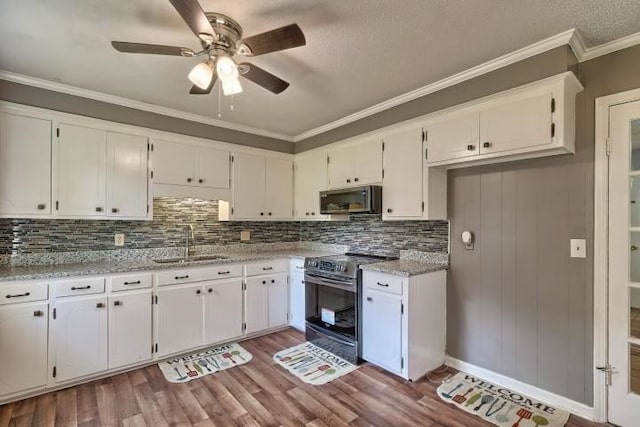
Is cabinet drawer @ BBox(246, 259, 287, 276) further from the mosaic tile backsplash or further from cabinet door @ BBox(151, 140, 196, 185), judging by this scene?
cabinet door @ BBox(151, 140, 196, 185)

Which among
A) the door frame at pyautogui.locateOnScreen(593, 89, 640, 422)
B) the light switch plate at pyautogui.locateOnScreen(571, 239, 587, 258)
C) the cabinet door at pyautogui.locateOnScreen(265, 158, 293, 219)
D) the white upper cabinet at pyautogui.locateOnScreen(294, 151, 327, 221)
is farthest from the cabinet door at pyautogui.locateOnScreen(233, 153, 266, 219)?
the door frame at pyautogui.locateOnScreen(593, 89, 640, 422)

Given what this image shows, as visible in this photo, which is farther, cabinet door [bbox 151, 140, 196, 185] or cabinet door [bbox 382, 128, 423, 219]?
cabinet door [bbox 151, 140, 196, 185]

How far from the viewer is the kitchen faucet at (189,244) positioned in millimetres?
3459

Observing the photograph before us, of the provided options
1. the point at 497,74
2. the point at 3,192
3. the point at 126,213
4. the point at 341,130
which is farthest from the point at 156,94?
the point at 497,74

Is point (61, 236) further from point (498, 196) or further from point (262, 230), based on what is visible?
Result: point (498, 196)

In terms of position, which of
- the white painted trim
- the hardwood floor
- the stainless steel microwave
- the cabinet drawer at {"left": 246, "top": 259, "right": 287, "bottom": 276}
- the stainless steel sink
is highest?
the stainless steel microwave

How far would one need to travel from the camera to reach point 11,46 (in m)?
2.04

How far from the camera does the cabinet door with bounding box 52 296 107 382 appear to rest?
235 cm

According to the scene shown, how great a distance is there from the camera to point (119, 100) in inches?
113

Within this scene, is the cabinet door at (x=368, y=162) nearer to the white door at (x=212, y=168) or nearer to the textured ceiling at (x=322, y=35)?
the textured ceiling at (x=322, y=35)

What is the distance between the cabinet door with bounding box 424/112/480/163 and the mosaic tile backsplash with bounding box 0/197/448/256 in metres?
0.70

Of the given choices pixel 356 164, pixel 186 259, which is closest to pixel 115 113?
pixel 186 259

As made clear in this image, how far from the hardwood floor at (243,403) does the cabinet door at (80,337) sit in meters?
0.15

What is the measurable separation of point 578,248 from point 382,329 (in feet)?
5.02
